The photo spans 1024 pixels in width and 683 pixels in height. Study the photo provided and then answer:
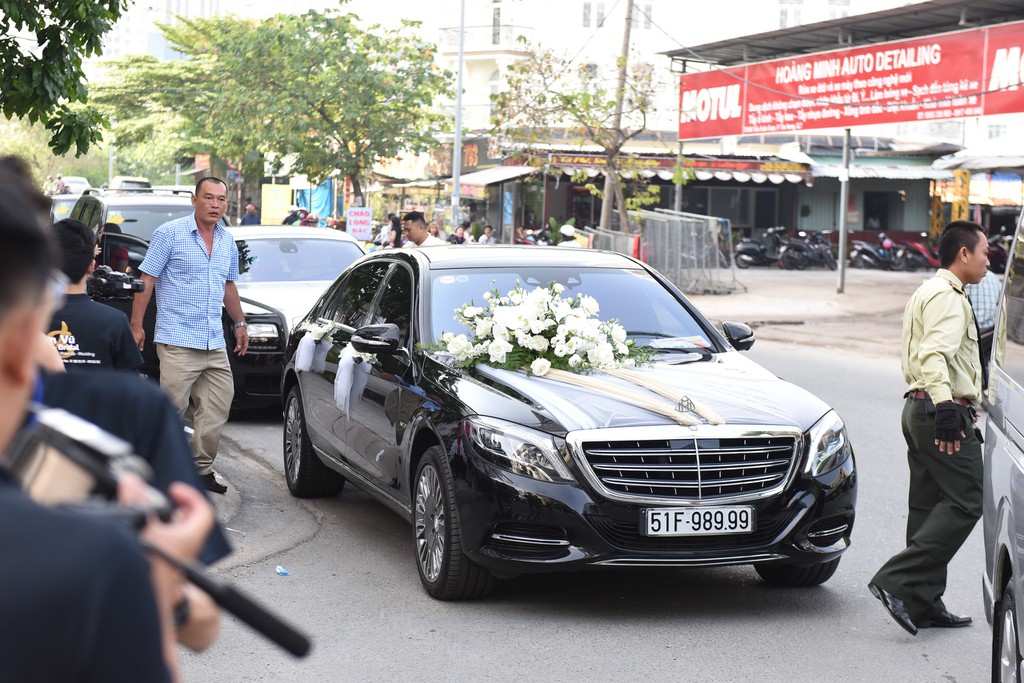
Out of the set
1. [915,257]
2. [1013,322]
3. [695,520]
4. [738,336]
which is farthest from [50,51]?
[915,257]

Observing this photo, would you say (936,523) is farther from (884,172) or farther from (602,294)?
(884,172)

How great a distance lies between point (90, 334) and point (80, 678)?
424cm

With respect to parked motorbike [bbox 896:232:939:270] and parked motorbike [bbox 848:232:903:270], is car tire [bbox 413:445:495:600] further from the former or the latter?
parked motorbike [bbox 848:232:903:270]

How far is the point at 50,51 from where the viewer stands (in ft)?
29.1

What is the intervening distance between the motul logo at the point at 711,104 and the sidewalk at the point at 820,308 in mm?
4052

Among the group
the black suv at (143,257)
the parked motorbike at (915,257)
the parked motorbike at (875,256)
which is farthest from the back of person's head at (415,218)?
the parked motorbike at (875,256)

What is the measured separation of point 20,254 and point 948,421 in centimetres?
501

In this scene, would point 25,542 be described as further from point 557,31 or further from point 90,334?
point 557,31

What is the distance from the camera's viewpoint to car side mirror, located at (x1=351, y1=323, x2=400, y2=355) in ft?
23.7

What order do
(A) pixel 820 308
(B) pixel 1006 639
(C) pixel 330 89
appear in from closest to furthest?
(B) pixel 1006 639 → (A) pixel 820 308 → (C) pixel 330 89

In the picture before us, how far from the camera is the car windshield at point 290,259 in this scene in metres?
12.9

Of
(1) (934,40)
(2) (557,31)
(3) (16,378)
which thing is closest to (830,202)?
(2) (557,31)

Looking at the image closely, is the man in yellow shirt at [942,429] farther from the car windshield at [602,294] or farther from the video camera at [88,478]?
the video camera at [88,478]

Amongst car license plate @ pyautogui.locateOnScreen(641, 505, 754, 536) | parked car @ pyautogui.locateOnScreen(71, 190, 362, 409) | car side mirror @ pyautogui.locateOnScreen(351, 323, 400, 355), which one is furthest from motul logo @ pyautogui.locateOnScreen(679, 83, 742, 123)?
car license plate @ pyautogui.locateOnScreen(641, 505, 754, 536)
